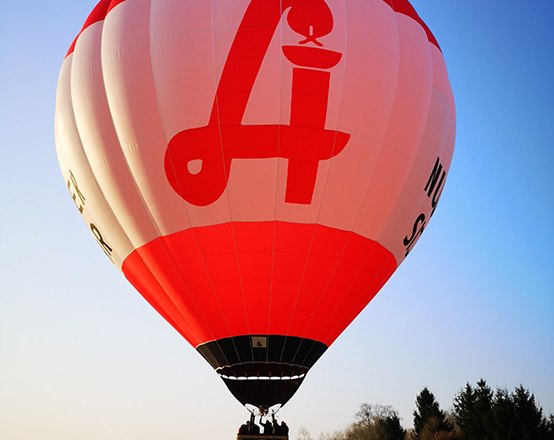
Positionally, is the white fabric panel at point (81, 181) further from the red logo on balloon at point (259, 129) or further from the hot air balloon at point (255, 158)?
the red logo on balloon at point (259, 129)

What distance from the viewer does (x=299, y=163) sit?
8.46 m

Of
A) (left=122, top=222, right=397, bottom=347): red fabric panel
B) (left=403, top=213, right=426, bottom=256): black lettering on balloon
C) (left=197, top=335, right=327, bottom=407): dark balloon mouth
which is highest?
(left=403, top=213, right=426, bottom=256): black lettering on balloon

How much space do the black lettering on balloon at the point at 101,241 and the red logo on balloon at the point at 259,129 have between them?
82.3 inches

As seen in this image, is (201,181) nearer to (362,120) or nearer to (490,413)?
(362,120)

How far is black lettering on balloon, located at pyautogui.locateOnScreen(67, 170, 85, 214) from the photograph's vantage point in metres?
9.90

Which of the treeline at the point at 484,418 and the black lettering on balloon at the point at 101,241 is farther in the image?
the treeline at the point at 484,418

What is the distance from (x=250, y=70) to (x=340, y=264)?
3.13m

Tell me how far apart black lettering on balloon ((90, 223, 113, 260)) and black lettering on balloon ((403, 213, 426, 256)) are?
16.2 ft

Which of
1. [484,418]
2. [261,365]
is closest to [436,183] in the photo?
[261,365]

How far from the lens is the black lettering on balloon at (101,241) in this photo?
9.98 m

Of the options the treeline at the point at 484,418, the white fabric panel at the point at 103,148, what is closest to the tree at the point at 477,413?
the treeline at the point at 484,418

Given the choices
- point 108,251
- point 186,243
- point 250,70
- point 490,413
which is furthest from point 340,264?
point 490,413

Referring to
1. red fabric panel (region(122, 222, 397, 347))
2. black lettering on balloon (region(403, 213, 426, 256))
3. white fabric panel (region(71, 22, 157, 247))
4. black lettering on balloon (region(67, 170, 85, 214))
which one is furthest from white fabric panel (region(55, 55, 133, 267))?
black lettering on balloon (region(403, 213, 426, 256))

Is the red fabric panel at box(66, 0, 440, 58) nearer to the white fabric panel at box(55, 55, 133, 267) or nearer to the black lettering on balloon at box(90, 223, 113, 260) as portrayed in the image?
the white fabric panel at box(55, 55, 133, 267)
